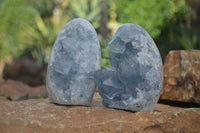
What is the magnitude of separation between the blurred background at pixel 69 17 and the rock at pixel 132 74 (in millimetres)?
2649

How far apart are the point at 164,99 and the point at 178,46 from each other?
6902mm

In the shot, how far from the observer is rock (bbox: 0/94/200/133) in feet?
8.55

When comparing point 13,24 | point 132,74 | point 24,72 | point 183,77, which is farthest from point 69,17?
point 132,74

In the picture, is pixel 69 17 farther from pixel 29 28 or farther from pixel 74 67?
pixel 74 67

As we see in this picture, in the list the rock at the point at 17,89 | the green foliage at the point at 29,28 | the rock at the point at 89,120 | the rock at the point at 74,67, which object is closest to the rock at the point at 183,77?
the rock at the point at 89,120

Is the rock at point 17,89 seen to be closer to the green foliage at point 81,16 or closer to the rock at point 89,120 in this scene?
the rock at point 89,120

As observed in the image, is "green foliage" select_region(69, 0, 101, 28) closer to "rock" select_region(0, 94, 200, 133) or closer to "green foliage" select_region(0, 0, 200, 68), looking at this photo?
"green foliage" select_region(0, 0, 200, 68)

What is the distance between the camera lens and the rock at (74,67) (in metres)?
3.28

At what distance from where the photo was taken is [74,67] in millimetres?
3289

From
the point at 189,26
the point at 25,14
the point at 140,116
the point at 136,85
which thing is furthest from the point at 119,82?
the point at 25,14

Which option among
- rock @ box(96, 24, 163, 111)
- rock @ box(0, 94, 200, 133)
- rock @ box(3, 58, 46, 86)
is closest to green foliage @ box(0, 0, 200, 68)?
rock @ box(3, 58, 46, 86)

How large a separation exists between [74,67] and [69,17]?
14.4 meters

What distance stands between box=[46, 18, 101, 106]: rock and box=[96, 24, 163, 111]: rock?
0.19 metres

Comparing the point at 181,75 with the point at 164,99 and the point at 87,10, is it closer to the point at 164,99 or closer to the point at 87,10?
the point at 164,99
